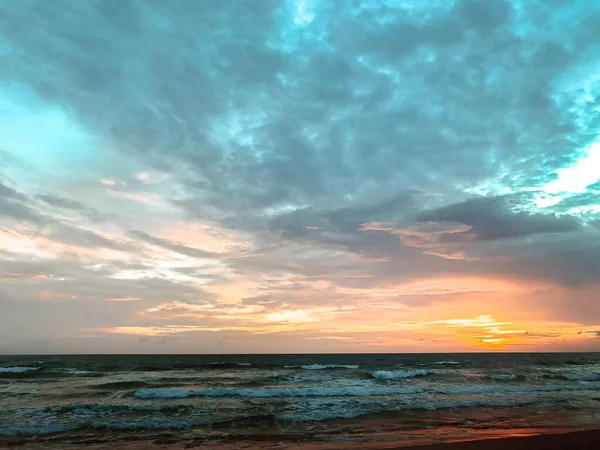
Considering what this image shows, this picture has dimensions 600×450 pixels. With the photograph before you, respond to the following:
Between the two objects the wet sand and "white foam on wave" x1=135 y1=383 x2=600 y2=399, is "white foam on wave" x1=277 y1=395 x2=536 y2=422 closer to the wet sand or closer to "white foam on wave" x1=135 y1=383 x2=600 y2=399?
"white foam on wave" x1=135 y1=383 x2=600 y2=399

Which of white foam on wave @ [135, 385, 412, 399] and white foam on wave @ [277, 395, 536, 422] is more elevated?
white foam on wave @ [135, 385, 412, 399]

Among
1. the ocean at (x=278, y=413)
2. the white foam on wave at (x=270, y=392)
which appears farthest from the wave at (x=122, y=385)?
the white foam on wave at (x=270, y=392)

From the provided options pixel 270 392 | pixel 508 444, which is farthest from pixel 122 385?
pixel 508 444

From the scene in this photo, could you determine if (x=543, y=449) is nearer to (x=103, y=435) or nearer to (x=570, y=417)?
(x=570, y=417)

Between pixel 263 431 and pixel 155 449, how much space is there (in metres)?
3.59

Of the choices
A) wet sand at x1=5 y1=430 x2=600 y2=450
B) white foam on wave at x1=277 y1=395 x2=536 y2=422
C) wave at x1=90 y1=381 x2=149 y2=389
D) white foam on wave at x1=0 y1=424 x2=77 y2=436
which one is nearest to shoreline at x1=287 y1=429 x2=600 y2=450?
wet sand at x1=5 y1=430 x2=600 y2=450

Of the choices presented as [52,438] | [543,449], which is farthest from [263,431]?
[543,449]

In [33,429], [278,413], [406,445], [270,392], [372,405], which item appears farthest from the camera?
[270,392]

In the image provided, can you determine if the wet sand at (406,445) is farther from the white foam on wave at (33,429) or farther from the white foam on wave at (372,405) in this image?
the white foam on wave at (372,405)

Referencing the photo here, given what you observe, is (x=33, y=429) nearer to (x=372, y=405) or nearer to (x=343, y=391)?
(x=372, y=405)

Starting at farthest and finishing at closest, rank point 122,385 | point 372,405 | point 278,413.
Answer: point 122,385 → point 372,405 → point 278,413

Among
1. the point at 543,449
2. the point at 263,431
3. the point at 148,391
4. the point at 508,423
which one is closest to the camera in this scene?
the point at 543,449

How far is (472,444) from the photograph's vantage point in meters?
9.73

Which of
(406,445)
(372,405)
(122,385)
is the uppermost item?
(122,385)
